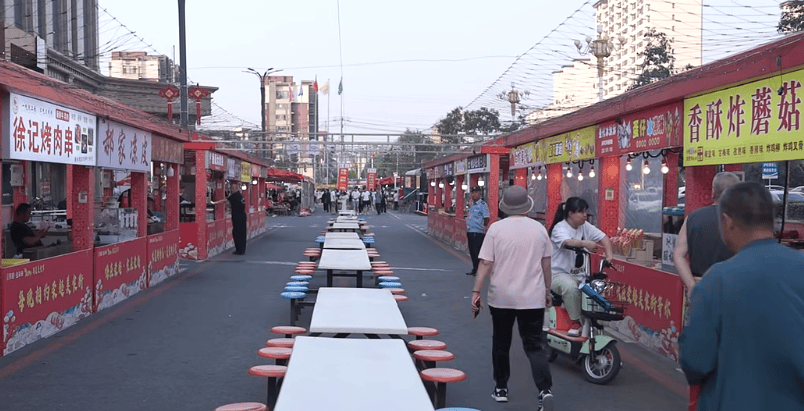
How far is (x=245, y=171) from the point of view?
26734mm

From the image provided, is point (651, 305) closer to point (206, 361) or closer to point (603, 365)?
point (603, 365)

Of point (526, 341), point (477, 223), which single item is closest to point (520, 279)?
point (526, 341)

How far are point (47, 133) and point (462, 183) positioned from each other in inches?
633

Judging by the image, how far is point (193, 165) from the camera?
66.7 feet

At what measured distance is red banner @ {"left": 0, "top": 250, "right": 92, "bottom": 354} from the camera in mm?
7995

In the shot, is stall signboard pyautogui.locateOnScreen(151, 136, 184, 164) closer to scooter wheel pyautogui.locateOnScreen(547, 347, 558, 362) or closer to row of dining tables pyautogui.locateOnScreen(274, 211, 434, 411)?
row of dining tables pyautogui.locateOnScreen(274, 211, 434, 411)

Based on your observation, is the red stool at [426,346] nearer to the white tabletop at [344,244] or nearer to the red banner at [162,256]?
the white tabletop at [344,244]

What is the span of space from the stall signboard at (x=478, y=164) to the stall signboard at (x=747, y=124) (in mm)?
11516

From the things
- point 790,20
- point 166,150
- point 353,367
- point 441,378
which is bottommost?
point 441,378

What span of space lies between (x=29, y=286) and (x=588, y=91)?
1224cm

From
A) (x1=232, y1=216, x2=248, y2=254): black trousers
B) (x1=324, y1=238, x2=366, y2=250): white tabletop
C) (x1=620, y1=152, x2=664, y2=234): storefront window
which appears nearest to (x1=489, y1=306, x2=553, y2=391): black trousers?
(x1=620, y1=152, x2=664, y2=234): storefront window

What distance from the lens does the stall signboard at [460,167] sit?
75.3 ft

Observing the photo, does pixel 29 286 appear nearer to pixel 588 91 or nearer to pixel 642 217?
pixel 642 217

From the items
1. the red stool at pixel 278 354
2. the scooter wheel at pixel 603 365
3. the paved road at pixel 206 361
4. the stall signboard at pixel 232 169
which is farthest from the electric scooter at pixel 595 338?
the stall signboard at pixel 232 169
